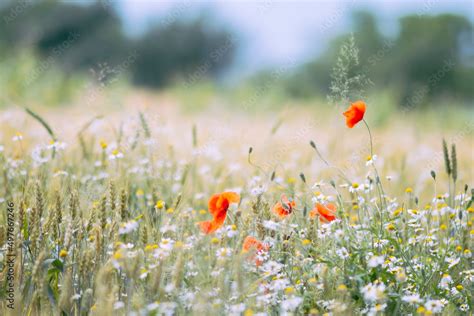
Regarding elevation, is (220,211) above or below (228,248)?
above

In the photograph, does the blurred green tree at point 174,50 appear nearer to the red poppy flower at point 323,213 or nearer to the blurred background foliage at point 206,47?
the blurred background foliage at point 206,47

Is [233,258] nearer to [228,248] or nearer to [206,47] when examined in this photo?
[228,248]

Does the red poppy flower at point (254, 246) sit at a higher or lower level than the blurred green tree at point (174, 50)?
higher

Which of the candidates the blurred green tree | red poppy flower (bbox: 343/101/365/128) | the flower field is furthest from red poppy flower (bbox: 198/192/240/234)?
the blurred green tree

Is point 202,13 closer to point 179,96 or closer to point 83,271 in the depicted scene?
point 179,96

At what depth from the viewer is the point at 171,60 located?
121 feet
